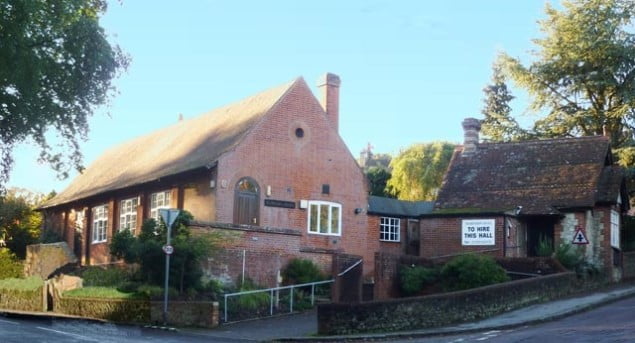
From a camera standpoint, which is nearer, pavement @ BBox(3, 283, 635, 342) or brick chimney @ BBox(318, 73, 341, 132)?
pavement @ BBox(3, 283, 635, 342)

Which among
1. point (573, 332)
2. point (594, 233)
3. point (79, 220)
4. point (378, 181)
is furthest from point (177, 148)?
point (378, 181)

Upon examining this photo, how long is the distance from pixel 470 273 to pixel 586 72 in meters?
22.5

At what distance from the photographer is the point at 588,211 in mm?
35062

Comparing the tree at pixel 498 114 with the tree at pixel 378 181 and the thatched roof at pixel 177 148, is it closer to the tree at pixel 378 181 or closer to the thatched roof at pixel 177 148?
the tree at pixel 378 181

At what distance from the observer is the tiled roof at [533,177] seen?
1405 inches

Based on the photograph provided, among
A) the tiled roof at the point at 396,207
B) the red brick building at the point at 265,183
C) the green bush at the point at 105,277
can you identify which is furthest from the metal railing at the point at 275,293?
the tiled roof at the point at 396,207

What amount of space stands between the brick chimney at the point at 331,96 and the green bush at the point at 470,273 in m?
11.0

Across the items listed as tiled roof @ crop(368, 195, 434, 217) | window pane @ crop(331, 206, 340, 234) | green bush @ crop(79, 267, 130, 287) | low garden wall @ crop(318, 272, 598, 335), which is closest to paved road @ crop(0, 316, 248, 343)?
low garden wall @ crop(318, 272, 598, 335)

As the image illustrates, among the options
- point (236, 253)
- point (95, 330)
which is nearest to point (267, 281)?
point (236, 253)

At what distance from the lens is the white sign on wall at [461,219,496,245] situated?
35.0m

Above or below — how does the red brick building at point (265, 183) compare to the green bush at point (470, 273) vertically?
above

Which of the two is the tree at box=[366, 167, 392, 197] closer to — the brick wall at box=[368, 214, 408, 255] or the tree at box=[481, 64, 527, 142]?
the tree at box=[481, 64, 527, 142]

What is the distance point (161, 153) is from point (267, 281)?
14449 millimetres

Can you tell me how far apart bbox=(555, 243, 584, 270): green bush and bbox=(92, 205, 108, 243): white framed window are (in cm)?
2071
